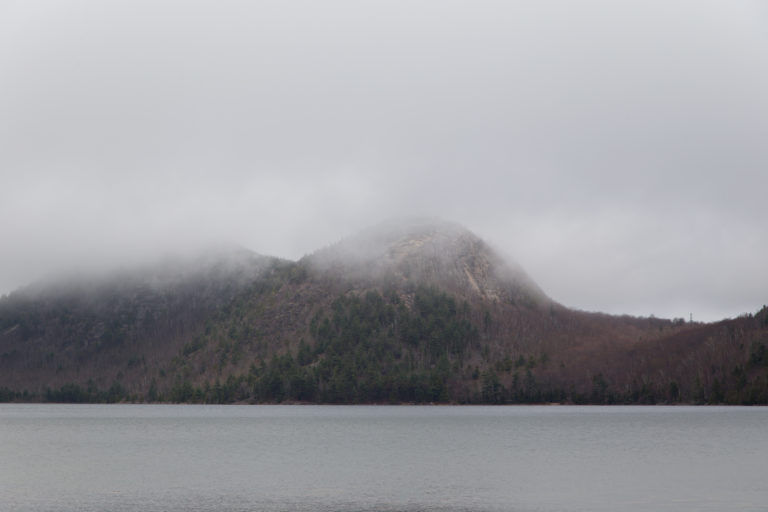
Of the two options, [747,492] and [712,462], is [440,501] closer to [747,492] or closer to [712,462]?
[747,492]

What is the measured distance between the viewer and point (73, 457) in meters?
119

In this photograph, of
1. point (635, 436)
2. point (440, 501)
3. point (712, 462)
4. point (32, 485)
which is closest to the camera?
point (440, 501)

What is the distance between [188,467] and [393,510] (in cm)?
4430

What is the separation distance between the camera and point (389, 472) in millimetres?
96938

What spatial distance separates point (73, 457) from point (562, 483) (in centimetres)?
7265

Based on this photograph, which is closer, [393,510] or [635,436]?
[393,510]

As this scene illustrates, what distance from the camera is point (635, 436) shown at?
161 metres

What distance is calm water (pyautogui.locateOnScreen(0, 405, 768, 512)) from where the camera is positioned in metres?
70.8

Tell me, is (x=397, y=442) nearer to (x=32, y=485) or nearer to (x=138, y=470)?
(x=138, y=470)

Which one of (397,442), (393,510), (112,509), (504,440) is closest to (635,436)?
(504,440)

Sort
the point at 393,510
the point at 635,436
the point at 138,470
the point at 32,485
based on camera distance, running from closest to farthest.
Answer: the point at 393,510
the point at 32,485
the point at 138,470
the point at 635,436

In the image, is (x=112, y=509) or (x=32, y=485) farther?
(x=32, y=485)

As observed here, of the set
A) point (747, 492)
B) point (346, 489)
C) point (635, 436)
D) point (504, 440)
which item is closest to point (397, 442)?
point (504, 440)

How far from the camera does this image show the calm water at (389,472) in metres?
70.8
